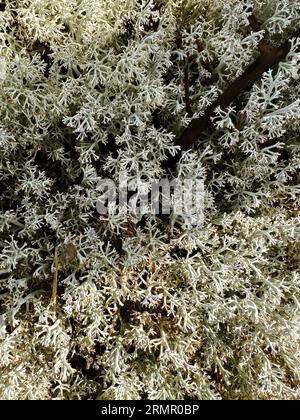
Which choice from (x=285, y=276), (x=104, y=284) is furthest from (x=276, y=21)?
(x=104, y=284)

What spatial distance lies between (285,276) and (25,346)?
36.5 inches

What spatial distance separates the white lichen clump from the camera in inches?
62.6

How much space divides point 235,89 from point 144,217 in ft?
1.75

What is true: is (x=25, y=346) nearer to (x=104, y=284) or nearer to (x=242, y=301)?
(x=104, y=284)

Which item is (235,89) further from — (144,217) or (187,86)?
(144,217)

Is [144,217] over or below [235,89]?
below

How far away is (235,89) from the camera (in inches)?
64.9

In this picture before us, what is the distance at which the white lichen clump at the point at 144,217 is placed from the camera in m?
1.59

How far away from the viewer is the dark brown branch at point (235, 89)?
163 cm

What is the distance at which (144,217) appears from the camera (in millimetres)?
1705

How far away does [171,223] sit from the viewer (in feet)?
5.41

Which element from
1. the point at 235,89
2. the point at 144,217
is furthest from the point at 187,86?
the point at 144,217

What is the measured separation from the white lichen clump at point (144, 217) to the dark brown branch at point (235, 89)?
1.3 inches

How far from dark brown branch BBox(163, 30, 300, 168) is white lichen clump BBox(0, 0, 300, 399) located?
0.11ft
